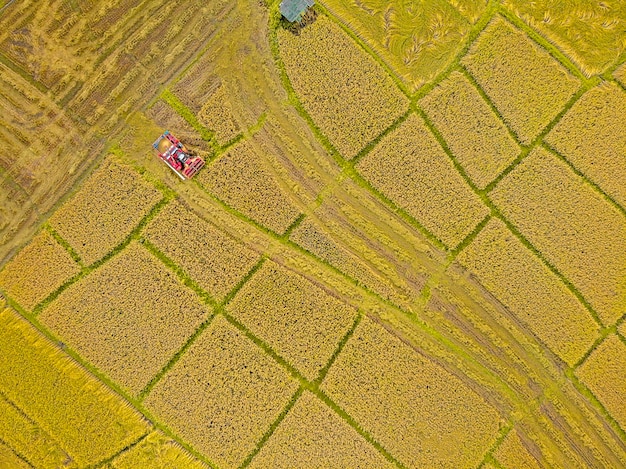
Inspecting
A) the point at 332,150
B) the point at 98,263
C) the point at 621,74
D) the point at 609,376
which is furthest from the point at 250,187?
the point at 609,376

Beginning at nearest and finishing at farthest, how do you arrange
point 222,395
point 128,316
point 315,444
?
1. point 315,444
2. point 222,395
3. point 128,316

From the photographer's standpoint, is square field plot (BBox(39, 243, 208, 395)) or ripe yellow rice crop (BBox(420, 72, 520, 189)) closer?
square field plot (BBox(39, 243, 208, 395))

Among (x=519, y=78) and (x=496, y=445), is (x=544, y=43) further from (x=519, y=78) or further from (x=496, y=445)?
(x=496, y=445)

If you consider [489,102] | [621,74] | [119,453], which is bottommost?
[119,453]

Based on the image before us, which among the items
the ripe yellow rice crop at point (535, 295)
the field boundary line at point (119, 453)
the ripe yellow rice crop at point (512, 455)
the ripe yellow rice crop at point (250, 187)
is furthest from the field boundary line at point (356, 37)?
the field boundary line at point (119, 453)

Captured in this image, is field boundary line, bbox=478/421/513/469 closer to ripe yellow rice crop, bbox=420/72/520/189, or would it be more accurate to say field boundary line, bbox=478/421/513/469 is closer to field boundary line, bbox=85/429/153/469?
ripe yellow rice crop, bbox=420/72/520/189

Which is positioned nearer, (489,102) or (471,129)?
(471,129)

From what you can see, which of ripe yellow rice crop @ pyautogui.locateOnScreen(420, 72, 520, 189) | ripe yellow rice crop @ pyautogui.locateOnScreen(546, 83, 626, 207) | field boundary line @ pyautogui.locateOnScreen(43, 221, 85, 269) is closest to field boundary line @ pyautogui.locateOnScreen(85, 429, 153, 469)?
field boundary line @ pyautogui.locateOnScreen(43, 221, 85, 269)
